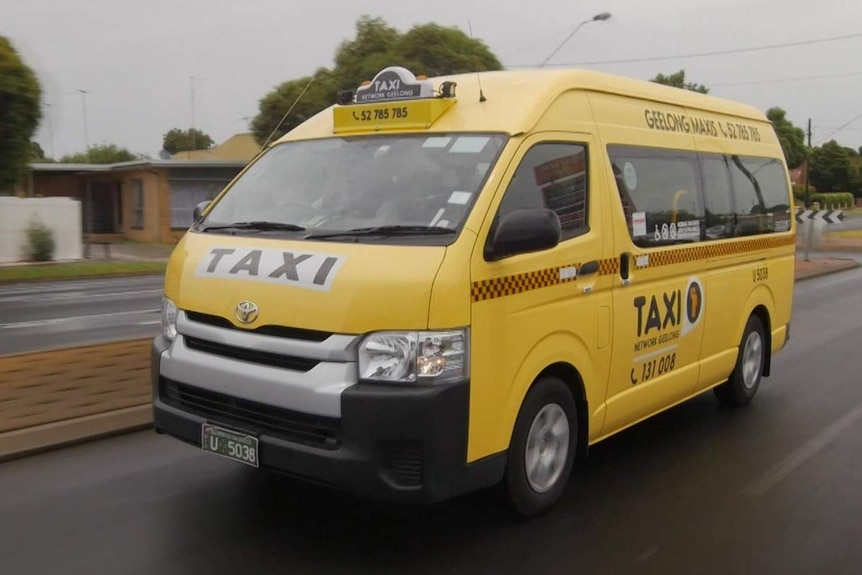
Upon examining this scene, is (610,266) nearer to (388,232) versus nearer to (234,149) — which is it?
(388,232)

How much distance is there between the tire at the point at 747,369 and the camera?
7254 millimetres

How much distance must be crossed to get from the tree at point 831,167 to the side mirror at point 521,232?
8273 cm

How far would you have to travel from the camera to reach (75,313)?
45.0 feet

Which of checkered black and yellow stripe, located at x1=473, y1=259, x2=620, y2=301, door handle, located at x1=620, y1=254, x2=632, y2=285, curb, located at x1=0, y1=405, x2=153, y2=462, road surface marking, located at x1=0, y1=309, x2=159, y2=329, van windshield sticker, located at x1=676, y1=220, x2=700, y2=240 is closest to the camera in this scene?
checkered black and yellow stripe, located at x1=473, y1=259, x2=620, y2=301

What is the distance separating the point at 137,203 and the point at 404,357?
34.6 metres

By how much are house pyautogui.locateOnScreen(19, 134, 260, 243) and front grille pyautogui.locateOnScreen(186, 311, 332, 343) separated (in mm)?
28878

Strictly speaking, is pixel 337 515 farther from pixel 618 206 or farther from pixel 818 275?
pixel 818 275

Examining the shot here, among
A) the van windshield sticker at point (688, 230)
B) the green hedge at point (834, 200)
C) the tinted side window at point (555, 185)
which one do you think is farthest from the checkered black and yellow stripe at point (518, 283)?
the green hedge at point (834, 200)

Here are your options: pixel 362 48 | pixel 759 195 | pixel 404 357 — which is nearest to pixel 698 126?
pixel 759 195

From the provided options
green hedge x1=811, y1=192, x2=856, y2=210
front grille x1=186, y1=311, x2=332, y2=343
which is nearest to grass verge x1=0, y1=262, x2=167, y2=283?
front grille x1=186, y1=311, x2=332, y2=343

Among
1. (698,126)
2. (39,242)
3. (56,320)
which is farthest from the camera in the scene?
(39,242)

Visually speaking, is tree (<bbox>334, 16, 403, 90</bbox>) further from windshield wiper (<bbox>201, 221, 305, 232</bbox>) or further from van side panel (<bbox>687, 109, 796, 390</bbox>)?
windshield wiper (<bbox>201, 221, 305, 232</bbox>)

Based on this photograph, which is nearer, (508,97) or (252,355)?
(252,355)

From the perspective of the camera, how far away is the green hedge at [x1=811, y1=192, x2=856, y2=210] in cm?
6486
